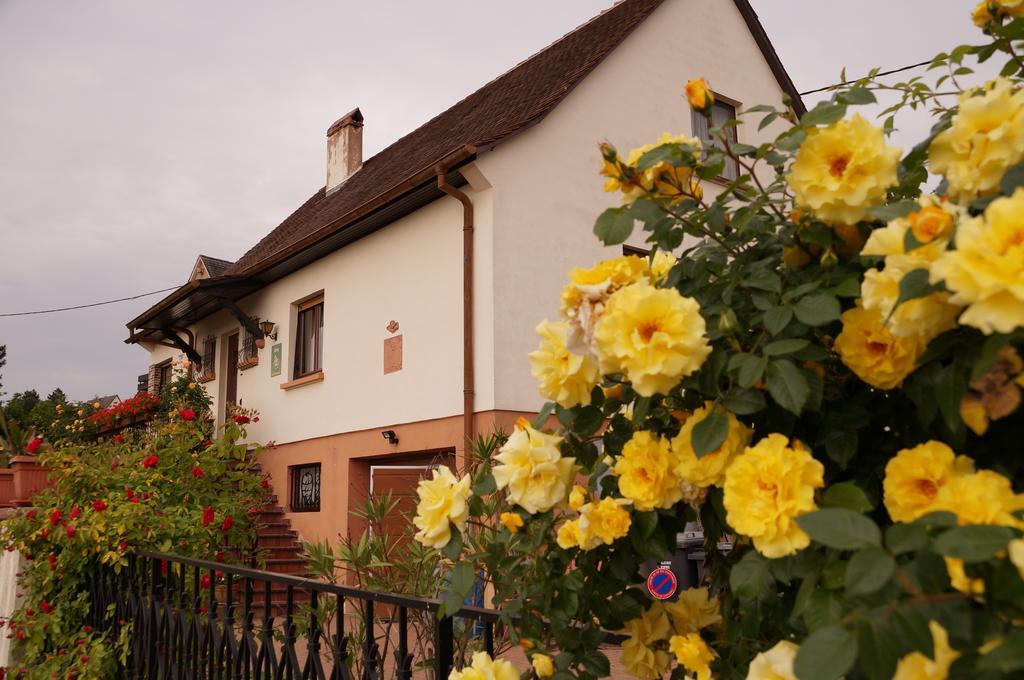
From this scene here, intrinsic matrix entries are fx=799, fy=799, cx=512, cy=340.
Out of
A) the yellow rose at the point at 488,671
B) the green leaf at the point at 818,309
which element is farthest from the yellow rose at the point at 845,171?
the yellow rose at the point at 488,671

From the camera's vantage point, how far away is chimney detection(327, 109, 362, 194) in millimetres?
16484

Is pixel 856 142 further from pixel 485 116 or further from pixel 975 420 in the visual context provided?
pixel 485 116

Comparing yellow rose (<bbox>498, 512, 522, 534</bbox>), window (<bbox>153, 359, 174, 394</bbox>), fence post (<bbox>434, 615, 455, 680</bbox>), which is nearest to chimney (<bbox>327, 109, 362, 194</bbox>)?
window (<bbox>153, 359, 174, 394</bbox>)

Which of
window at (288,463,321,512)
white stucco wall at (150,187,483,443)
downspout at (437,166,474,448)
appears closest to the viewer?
downspout at (437,166,474,448)

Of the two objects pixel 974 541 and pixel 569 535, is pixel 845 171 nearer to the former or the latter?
pixel 974 541

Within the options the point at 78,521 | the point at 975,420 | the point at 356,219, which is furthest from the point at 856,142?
the point at 356,219

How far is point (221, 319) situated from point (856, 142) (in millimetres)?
15080

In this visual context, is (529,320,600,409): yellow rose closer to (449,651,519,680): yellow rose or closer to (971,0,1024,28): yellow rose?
(449,651,519,680): yellow rose

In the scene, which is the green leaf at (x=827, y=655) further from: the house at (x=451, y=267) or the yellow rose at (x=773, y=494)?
the house at (x=451, y=267)

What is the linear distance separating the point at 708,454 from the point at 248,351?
1346 cm

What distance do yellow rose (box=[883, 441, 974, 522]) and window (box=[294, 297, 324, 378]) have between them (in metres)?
11.6

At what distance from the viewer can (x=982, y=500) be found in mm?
834

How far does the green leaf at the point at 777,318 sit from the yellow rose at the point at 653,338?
88 mm

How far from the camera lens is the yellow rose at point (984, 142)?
37.8 inches
